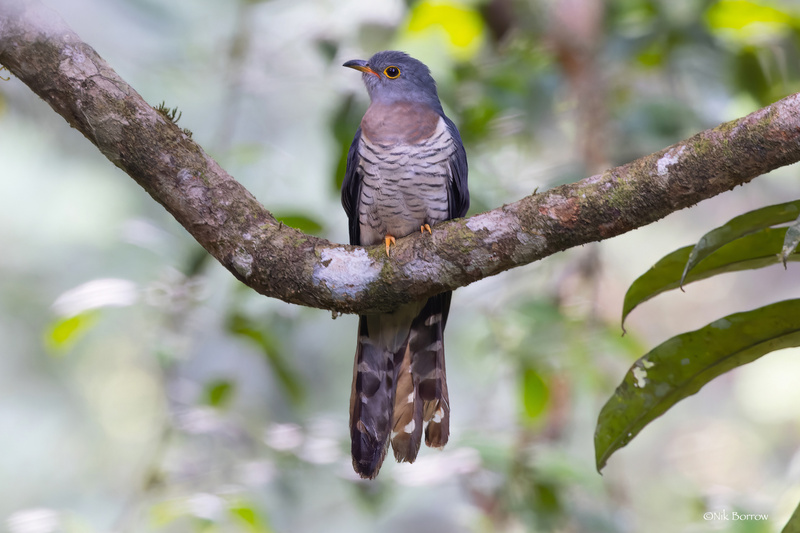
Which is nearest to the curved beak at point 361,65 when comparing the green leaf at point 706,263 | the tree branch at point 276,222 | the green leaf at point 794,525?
the tree branch at point 276,222

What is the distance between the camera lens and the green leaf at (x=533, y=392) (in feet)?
10.9

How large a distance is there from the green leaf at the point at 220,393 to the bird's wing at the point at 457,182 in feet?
5.00

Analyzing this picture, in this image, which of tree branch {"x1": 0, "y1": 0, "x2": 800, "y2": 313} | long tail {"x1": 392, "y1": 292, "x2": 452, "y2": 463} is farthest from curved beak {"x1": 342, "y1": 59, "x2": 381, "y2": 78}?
tree branch {"x1": 0, "y1": 0, "x2": 800, "y2": 313}

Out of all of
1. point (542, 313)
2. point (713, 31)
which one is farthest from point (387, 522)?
point (713, 31)

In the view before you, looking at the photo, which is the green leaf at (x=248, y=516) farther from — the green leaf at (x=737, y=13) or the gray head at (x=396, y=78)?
the green leaf at (x=737, y=13)

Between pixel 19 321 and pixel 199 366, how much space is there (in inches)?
139

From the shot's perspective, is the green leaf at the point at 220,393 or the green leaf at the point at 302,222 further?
the green leaf at the point at 220,393

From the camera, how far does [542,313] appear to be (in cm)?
338

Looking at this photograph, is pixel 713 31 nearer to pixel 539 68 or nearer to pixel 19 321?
pixel 539 68

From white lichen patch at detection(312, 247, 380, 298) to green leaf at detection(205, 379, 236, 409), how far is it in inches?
67.7

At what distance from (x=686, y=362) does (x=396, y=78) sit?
189cm

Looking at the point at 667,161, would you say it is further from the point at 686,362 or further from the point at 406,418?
the point at 406,418

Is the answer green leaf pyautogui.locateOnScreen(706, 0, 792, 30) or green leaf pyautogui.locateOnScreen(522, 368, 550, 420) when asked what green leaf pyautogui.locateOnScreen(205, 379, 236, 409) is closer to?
green leaf pyautogui.locateOnScreen(522, 368, 550, 420)

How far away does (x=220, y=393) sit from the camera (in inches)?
140
